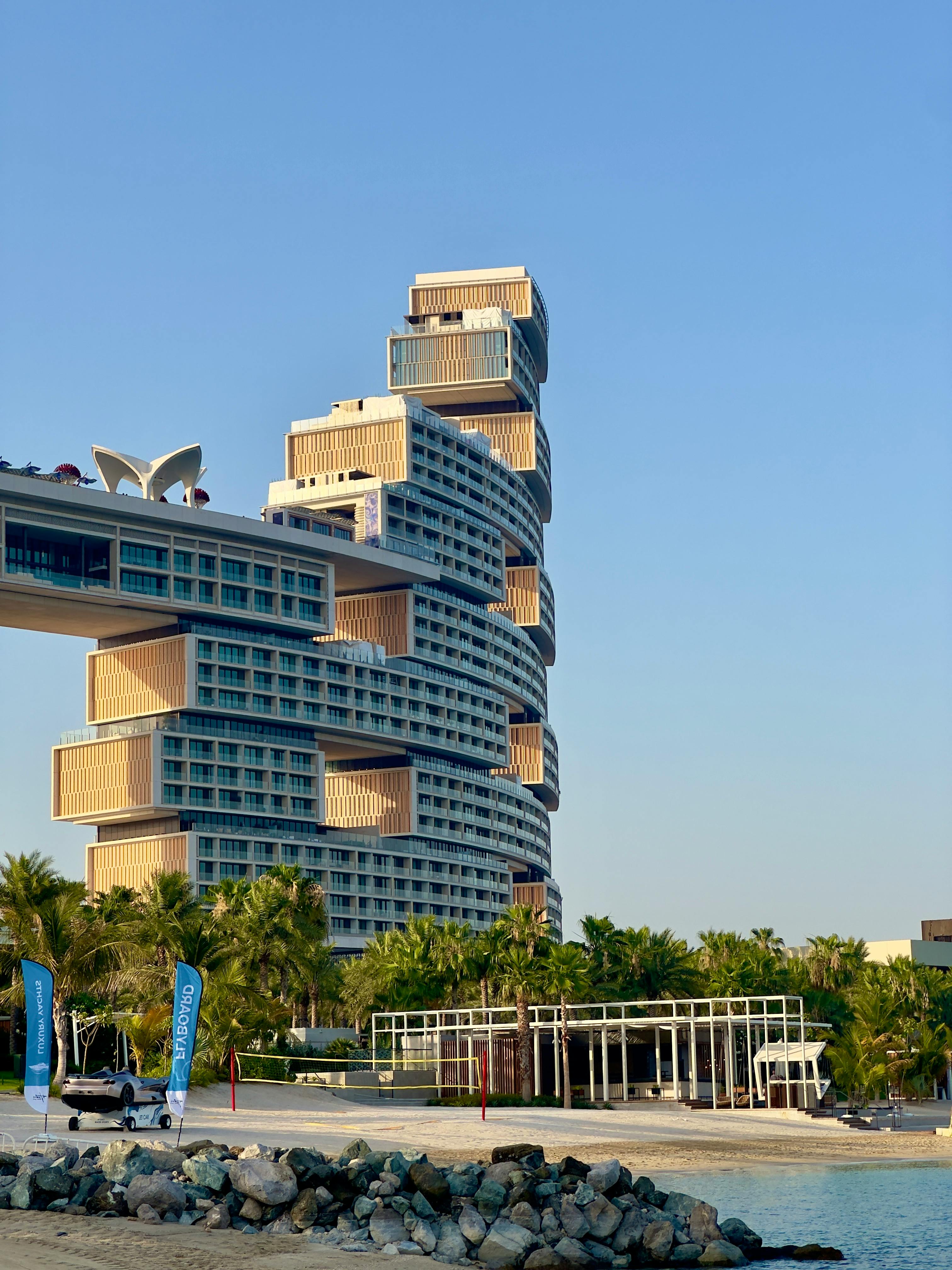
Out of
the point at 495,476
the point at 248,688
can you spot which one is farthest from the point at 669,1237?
the point at 495,476

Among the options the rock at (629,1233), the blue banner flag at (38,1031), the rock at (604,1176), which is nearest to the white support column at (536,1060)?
the blue banner flag at (38,1031)

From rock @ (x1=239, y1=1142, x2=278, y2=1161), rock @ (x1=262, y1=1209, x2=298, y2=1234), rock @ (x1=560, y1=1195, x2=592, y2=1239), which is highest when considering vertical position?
rock @ (x1=239, y1=1142, x2=278, y2=1161)

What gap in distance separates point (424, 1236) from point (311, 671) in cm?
12470

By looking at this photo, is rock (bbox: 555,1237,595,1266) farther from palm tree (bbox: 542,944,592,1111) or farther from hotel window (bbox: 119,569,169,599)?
hotel window (bbox: 119,569,169,599)

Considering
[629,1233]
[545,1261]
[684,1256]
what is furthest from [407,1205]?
[684,1256]

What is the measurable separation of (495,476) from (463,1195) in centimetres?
15753

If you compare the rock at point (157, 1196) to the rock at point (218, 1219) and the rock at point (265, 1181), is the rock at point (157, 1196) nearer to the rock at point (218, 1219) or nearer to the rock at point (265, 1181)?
the rock at point (218, 1219)

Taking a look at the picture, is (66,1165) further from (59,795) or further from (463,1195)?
(59,795)

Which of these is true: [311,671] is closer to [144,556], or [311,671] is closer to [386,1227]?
[144,556]

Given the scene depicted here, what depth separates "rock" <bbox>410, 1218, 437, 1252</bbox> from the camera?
1252 inches

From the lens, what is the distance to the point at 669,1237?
110ft

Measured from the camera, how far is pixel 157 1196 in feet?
107

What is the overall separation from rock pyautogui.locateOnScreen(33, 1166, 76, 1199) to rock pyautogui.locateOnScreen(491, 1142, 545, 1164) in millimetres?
10135

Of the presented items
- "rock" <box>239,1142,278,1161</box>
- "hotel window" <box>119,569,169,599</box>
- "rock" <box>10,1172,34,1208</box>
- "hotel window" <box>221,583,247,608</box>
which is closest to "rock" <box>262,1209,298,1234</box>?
"rock" <box>239,1142,278,1161</box>
